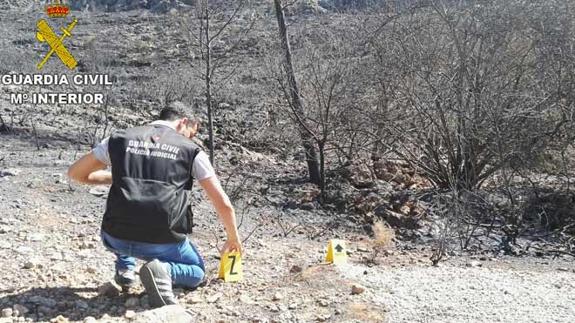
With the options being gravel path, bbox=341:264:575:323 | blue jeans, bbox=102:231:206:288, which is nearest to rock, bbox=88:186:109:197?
blue jeans, bbox=102:231:206:288

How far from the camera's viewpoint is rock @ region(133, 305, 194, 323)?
10.9 feet

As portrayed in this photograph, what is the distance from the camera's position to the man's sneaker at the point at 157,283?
3.38 metres

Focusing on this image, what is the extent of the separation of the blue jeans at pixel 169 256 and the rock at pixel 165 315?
0.79 feet

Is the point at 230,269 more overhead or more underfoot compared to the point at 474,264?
more overhead

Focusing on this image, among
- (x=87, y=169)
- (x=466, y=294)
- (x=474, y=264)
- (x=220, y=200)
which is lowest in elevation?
(x=474, y=264)

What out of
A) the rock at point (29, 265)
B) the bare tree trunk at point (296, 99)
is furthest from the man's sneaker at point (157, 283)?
the bare tree trunk at point (296, 99)

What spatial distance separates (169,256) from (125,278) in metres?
0.28

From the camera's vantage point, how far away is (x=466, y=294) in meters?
4.10

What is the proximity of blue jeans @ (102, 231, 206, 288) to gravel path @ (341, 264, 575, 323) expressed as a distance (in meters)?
1.06

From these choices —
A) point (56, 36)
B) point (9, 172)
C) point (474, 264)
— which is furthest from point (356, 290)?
point (56, 36)

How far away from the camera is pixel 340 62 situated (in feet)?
26.3

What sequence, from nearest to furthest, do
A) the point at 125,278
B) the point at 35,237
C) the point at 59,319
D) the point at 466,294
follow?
1. the point at 59,319
2. the point at 125,278
3. the point at 466,294
4. the point at 35,237

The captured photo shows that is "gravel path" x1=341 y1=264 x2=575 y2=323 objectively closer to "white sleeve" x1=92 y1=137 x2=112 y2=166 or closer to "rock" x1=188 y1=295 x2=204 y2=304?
"rock" x1=188 y1=295 x2=204 y2=304

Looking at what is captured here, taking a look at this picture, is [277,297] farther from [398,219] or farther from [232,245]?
[398,219]
